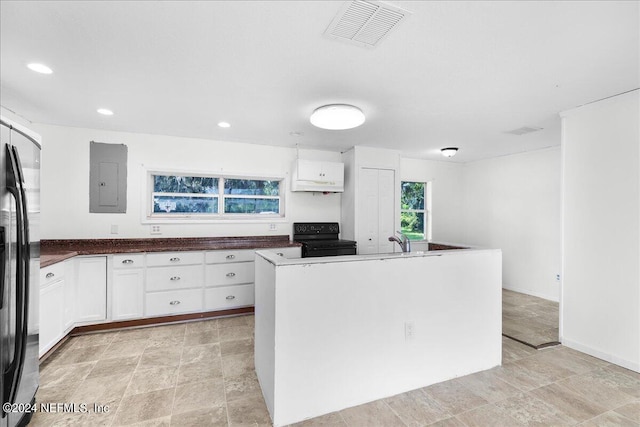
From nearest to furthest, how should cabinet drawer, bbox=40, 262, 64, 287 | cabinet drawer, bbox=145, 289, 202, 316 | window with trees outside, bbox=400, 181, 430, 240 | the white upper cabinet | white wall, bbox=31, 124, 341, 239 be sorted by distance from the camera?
cabinet drawer, bbox=40, 262, 64, 287
cabinet drawer, bbox=145, 289, 202, 316
white wall, bbox=31, 124, 341, 239
the white upper cabinet
window with trees outside, bbox=400, 181, 430, 240

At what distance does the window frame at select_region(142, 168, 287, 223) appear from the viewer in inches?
158

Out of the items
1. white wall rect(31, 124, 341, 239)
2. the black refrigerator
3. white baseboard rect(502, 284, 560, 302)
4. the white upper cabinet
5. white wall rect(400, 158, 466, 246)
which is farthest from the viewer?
white wall rect(400, 158, 466, 246)

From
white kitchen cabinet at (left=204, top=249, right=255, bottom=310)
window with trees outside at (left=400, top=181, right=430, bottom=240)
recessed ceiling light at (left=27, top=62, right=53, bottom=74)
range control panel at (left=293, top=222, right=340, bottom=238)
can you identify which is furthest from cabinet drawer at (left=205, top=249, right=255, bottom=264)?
window with trees outside at (left=400, top=181, right=430, bottom=240)

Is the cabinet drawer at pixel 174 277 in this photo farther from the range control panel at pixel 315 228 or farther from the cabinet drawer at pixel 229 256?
the range control panel at pixel 315 228

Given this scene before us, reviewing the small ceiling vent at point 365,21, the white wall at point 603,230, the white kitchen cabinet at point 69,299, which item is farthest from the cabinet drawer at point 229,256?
the white wall at point 603,230

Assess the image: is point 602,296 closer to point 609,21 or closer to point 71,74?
point 609,21

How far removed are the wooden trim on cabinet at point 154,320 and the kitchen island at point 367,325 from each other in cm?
166

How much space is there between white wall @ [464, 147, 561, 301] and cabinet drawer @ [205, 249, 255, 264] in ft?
14.6

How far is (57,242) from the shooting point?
356 cm

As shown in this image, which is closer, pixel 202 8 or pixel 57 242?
pixel 202 8

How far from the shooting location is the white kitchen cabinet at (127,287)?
3289mm

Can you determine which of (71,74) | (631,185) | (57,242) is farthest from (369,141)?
(57,242)

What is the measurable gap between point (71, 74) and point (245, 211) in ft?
8.58

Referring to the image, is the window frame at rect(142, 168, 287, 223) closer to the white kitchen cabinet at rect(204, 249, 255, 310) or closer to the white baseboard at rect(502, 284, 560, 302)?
the white kitchen cabinet at rect(204, 249, 255, 310)
